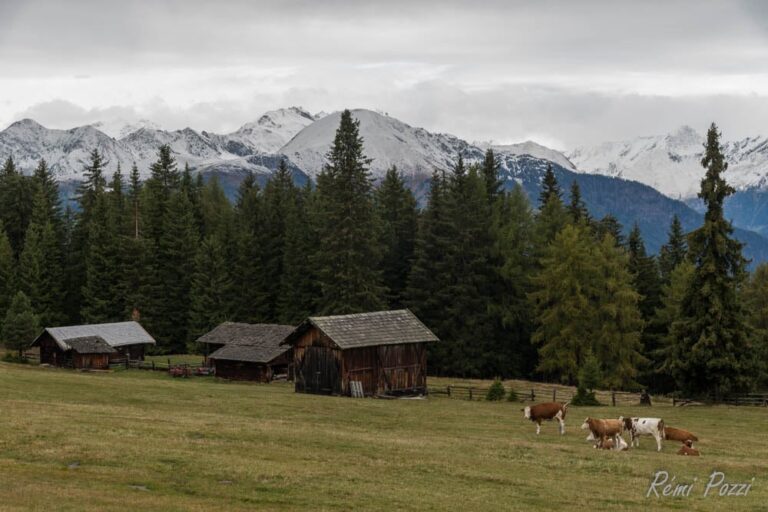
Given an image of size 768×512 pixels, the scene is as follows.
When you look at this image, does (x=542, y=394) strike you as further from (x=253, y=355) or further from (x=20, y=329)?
(x=20, y=329)

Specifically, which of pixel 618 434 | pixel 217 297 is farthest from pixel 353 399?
pixel 217 297

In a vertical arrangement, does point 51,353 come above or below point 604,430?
above

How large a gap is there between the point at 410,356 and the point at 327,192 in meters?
27.2

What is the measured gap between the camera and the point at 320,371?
58.5m

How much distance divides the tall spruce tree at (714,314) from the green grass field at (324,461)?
927 cm

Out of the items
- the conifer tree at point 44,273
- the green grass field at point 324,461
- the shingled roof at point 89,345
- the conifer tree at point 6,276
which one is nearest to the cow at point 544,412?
the green grass field at point 324,461

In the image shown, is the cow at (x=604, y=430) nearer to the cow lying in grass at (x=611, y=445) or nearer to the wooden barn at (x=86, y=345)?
the cow lying in grass at (x=611, y=445)

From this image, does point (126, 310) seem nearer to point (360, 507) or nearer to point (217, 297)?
point (217, 297)

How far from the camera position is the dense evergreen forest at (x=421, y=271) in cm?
5497

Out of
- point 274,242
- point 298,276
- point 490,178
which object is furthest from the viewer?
point 274,242

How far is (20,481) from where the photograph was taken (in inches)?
864

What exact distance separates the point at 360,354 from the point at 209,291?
38035 millimetres

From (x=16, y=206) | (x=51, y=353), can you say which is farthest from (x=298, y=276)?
(x=16, y=206)

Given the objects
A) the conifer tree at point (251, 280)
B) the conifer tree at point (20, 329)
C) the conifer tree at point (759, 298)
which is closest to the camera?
the conifer tree at point (20, 329)
